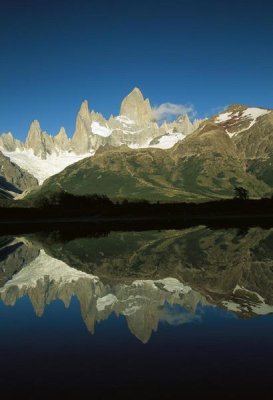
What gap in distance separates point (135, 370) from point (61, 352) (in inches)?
155

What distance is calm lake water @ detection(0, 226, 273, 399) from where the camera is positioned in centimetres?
1528

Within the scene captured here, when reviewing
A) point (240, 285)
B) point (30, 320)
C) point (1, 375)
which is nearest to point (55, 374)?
point (1, 375)

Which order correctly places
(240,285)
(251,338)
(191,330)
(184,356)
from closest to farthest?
1. (184,356)
2. (251,338)
3. (191,330)
4. (240,285)

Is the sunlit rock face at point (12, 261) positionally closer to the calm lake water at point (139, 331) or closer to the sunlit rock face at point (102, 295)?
the calm lake water at point (139, 331)

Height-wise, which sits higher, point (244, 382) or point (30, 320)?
point (244, 382)

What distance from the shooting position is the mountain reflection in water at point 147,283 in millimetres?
26547

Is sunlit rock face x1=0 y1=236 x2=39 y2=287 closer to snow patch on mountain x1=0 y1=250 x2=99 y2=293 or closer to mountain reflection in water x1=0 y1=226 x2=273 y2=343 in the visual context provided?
mountain reflection in water x1=0 y1=226 x2=273 y2=343

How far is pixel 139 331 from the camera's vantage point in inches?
875

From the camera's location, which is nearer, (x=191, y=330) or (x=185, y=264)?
(x=191, y=330)

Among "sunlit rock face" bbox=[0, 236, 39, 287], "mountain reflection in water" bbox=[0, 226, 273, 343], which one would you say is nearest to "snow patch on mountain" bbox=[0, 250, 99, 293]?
"mountain reflection in water" bbox=[0, 226, 273, 343]

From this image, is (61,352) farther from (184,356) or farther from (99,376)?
(184,356)

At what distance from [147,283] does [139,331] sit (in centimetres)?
1465

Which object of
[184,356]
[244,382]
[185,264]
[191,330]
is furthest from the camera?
[185,264]

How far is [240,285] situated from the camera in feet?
108
